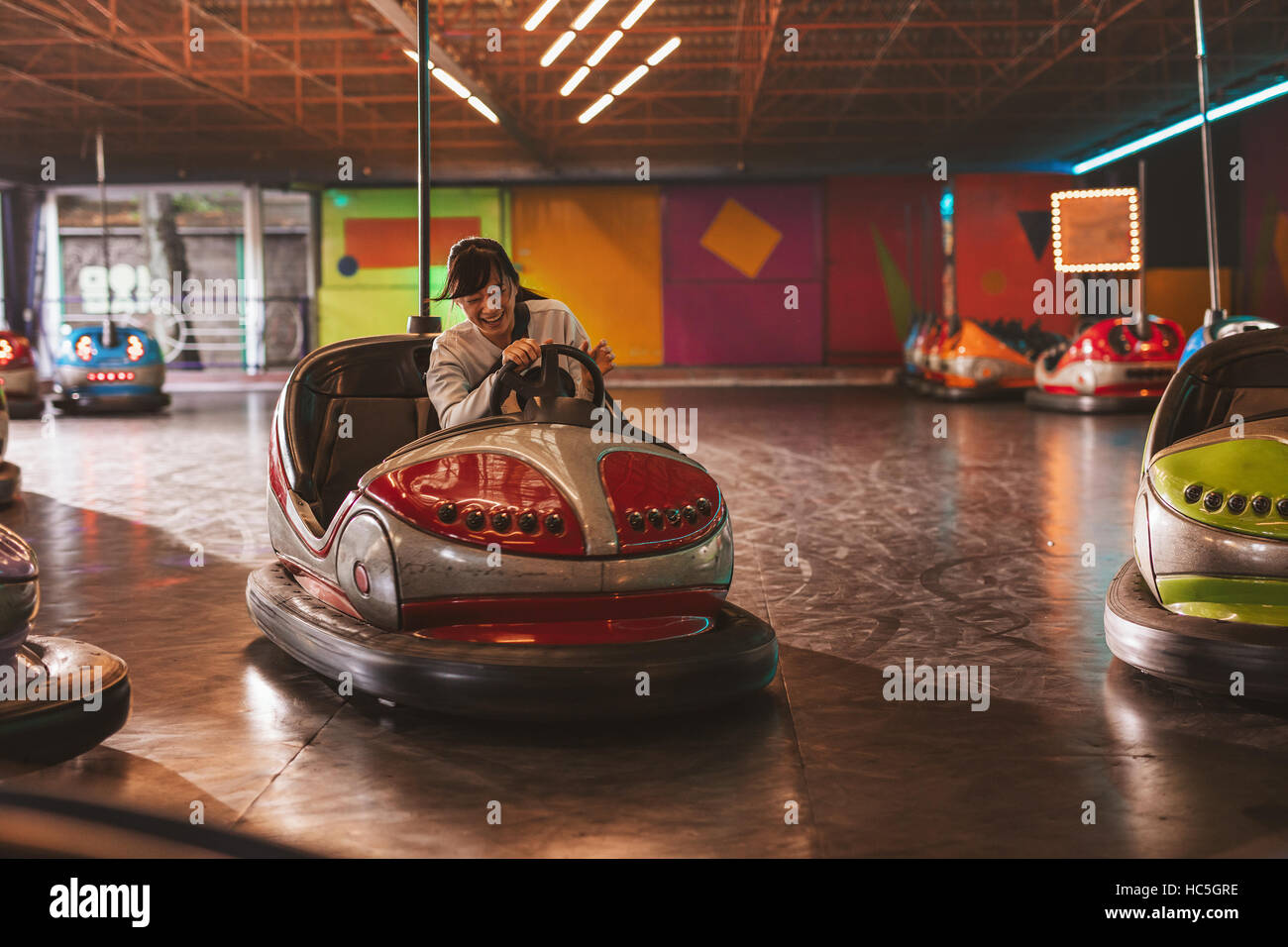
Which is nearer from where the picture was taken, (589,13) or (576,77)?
(589,13)

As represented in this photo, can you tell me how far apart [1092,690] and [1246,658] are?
0.27 meters

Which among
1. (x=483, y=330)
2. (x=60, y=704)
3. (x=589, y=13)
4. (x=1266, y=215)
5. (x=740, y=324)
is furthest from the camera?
(x=740, y=324)

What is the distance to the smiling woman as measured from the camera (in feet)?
7.51

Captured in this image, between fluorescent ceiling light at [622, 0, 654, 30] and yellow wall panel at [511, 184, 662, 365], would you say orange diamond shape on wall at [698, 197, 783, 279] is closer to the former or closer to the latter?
yellow wall panel at [511, 184, 662, 365]

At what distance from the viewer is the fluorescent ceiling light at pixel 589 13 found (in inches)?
315

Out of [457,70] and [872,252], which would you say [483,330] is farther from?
[872,252]

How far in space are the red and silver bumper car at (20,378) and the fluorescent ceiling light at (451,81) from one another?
364 cm

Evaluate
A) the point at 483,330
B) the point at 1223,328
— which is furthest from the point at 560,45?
the point at 483,330

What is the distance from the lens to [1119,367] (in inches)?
348

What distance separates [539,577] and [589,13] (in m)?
7.08

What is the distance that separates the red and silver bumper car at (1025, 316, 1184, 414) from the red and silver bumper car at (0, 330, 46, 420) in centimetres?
739

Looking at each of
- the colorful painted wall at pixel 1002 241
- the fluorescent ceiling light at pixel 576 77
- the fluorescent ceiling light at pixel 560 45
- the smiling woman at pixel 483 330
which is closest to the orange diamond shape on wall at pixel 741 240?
the colorful painted wall at pixel 1002 241
